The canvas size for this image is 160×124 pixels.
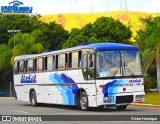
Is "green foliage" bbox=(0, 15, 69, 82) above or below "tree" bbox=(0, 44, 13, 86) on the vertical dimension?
above

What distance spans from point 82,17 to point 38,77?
286 feet

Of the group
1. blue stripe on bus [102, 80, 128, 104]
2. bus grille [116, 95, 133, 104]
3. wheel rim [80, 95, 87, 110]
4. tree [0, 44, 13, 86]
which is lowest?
tree [0, 44, 13, 86]

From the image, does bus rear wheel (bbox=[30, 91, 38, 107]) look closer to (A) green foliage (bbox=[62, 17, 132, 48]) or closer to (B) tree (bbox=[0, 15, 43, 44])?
(A) green foliage (bbox=[62, 17, 132, 48])

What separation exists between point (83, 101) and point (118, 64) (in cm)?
273

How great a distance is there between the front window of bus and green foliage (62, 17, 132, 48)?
1567 inches

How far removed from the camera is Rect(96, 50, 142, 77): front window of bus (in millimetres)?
23484

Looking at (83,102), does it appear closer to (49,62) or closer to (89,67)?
(89,67)

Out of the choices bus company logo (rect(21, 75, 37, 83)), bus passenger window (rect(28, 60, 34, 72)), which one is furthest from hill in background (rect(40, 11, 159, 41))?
bus passenger window (rect(28, 60, 34, 72))

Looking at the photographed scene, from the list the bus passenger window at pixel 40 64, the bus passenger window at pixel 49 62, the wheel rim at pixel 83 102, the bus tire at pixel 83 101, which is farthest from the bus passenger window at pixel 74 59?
the bus passenger window at pixel 40 64

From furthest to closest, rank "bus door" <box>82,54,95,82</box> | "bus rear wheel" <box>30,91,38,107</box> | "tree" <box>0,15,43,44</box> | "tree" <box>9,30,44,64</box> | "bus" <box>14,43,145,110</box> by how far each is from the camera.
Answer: "tree" <box>0,15,43,44</box>, "tree" <box>9,30,44,64</box>, "bus rear wheel" <box>30,91,38,107</box>, "bus door" <box>82,54,95,82</box>, "bus" <box>14,43,145,110</box>

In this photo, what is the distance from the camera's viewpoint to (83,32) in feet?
222

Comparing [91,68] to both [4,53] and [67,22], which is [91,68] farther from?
[67,22]

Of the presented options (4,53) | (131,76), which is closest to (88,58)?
(131,76)

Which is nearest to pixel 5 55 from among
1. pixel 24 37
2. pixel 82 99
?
pixel 24 37
